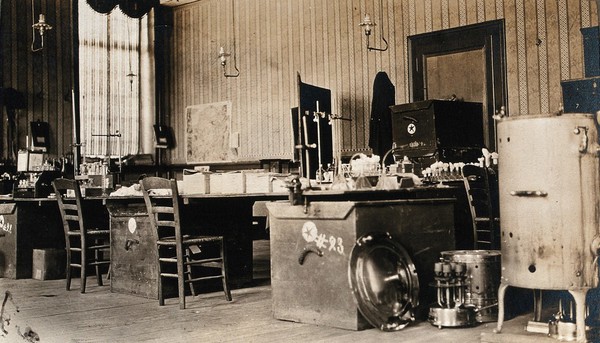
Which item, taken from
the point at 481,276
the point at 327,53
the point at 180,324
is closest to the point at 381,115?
the point at 327,53

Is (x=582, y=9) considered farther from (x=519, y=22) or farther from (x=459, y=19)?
(x=459, y=19)

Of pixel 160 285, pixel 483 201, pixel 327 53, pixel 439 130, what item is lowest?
pixel 160 285

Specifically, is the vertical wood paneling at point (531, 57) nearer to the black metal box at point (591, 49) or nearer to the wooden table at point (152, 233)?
the black metal box at point (591, 49)

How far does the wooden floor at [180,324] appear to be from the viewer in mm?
4065

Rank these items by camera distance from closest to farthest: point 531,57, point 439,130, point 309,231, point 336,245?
1. point 336,245
2. point 309,231
3. point 439,130
4. point 531,57

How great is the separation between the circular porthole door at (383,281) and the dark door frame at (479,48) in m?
4.63

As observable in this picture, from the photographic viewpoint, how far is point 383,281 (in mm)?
4363

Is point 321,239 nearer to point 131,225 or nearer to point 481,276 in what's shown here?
point 481,276

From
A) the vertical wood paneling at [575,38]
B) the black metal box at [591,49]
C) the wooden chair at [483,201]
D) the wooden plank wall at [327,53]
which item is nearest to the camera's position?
the wooden chair at [483,201]

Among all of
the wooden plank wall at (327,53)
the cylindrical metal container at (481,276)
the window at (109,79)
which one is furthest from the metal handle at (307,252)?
the window at (109,79)

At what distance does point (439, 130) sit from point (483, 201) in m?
1.94

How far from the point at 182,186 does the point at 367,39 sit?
175 inches

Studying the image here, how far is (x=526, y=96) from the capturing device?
8.39m

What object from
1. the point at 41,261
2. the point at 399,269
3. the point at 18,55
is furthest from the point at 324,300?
the point at 18,55
